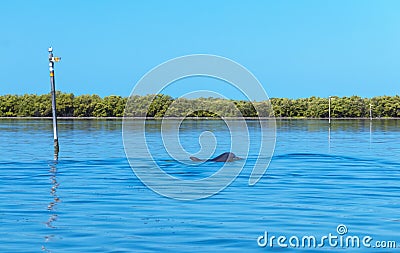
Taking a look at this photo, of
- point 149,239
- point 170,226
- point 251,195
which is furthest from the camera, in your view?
point 251,195

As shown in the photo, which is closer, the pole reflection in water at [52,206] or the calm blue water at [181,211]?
the calm blue water at [181,211]

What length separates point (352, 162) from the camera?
3428 centimetres

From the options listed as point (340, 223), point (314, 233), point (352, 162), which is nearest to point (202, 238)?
point (314, 233)

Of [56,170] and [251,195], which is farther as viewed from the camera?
[56,170]

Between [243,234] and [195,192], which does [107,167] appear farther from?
[243,234]

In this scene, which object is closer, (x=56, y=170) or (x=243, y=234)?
(x=243, y=234)

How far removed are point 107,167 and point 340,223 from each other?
56.4 feet

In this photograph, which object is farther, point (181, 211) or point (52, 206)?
point (52, 206)

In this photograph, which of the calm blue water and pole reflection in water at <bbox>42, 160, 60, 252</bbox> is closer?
the calm blue water

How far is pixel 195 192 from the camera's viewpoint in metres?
21.6

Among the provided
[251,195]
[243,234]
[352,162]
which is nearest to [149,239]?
[243,234]

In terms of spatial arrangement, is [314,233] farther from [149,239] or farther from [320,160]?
[320,160]

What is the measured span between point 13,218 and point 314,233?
699cm

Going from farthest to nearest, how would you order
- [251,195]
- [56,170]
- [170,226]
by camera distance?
[56,170] < [251,195] < [170,226]
